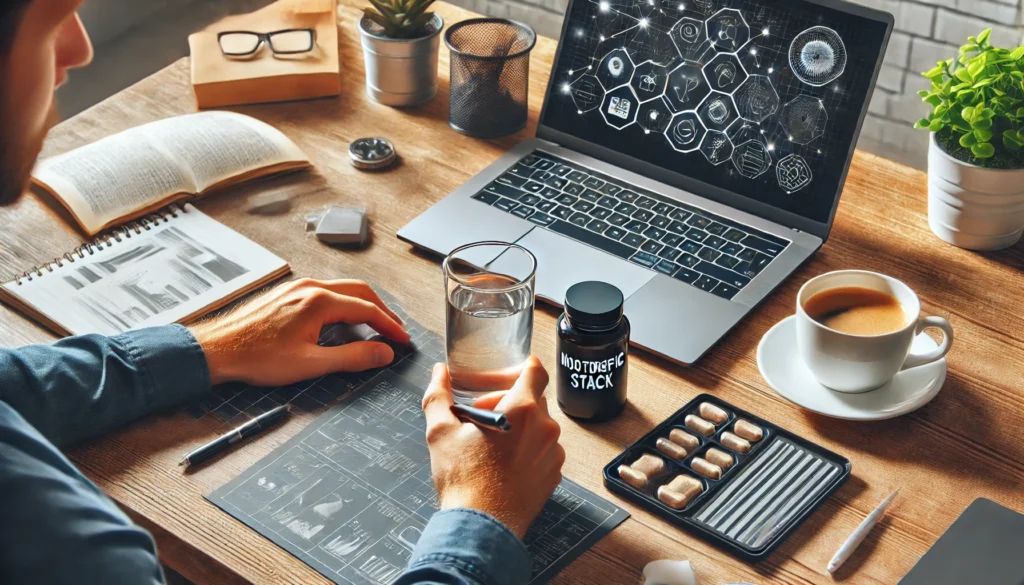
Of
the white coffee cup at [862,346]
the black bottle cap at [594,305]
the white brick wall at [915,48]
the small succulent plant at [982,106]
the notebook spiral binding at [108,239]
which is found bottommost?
the white brick wall at [915,48]

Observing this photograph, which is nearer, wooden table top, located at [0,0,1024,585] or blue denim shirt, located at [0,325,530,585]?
blue denim shirt, located at [0,325,530,585]

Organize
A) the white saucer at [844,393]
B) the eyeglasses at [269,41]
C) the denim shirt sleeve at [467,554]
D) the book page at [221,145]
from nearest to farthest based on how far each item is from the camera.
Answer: the denim shirt sleeve at [467,554], the white saucer at [844,393], the book page at [221,145], the eyeglasses at [269,41]

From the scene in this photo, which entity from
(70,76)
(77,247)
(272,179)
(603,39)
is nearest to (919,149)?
(603,39)

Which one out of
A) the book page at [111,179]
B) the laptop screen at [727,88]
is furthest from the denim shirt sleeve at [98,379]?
the laptop screen at [727,88]

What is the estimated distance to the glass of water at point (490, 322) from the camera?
110 cm

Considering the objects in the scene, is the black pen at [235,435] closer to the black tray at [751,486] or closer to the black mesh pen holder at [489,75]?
the black tray at [751,486]

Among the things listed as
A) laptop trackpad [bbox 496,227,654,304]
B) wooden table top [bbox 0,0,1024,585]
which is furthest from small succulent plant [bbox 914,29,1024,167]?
laptop trackpad [bbox 496,227,654,304]

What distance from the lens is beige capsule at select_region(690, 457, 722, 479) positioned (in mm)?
1034

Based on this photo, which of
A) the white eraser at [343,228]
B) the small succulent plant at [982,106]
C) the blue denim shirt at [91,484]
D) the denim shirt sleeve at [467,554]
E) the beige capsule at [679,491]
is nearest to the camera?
the blue denim shirt at [91,484]

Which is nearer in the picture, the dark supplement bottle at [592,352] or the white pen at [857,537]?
the white pen at [857,537]

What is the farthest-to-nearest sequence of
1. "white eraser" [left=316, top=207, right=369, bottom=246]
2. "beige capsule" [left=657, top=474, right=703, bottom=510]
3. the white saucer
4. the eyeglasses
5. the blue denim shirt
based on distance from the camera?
the eyeglasses, "white eraser" [left=316, top=207, right=369, bottom=246], the white saucer, "beige capsule" [left=657, top=474, right=703, bottom=510], the blue denim shirt

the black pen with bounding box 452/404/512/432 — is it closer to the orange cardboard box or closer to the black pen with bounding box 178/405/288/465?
the black pen with bounding box 178/405/288/465

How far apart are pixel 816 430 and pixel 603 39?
0.64 metres

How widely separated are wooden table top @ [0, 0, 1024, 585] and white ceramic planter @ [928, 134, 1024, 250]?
21mm
